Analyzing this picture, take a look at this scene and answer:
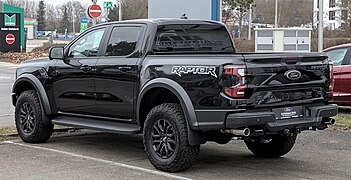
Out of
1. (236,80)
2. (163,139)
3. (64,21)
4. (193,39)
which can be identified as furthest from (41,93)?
(64,21)

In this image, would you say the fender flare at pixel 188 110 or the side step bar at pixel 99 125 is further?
the side step bar at pixel 99 125

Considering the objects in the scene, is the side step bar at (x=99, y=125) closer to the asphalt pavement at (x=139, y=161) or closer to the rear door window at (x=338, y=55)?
the asphalt pavement at (x=139, y=161)

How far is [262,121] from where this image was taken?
6660 millimetres

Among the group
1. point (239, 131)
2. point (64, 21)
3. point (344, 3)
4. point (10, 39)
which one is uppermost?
point (344, 3)

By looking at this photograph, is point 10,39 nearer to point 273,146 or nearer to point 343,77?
point 343,77

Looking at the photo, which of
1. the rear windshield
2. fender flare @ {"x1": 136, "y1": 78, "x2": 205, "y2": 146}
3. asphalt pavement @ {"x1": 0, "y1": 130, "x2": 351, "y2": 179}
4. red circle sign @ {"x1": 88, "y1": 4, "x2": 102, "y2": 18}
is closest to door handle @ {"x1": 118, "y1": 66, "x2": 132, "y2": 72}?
the rear windshield

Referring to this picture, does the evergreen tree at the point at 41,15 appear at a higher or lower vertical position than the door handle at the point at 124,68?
higher

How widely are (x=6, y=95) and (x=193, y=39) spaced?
10.1m

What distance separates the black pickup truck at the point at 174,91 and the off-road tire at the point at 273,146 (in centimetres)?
1

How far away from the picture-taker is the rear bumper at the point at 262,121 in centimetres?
661

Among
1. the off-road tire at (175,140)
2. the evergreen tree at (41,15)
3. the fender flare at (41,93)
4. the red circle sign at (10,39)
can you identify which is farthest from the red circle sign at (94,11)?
the evergreen tree at (41,15)

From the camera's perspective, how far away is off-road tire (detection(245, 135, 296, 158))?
27.1 ft

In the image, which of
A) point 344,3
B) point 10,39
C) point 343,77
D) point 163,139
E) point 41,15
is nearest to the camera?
point 163,139

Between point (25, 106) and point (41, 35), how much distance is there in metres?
105
